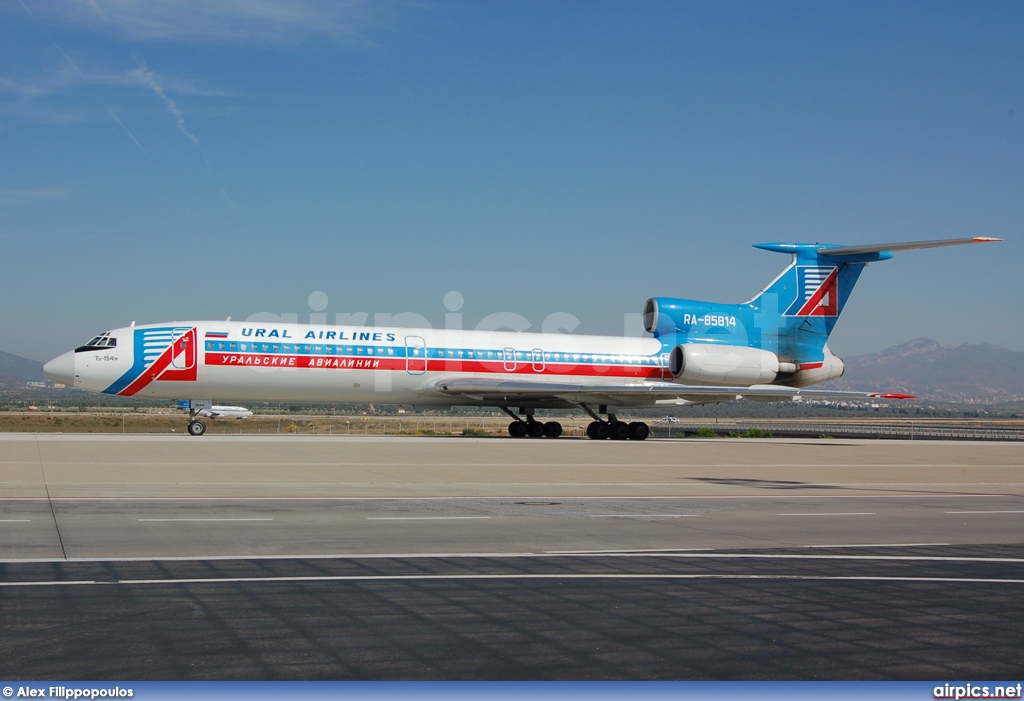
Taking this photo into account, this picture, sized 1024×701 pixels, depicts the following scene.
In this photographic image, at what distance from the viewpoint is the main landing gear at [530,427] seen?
40562 mm

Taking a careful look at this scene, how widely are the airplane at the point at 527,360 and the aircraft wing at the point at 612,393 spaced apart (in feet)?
0.28

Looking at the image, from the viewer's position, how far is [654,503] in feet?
53.8

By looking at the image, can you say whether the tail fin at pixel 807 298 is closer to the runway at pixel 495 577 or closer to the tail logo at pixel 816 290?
the tail logo at pixel 816 290

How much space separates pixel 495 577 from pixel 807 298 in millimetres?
35016

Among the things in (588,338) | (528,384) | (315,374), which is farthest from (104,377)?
(588,338)

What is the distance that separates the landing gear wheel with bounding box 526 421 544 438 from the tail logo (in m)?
12.2

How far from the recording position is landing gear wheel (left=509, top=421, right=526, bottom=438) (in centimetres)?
4044

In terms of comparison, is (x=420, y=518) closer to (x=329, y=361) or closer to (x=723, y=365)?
Result: (x=329, y=361)

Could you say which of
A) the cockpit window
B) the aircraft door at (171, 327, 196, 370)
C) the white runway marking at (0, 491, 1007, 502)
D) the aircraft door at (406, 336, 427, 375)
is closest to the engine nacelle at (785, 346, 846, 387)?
the aircraft door at (406, 336, 427, 375)

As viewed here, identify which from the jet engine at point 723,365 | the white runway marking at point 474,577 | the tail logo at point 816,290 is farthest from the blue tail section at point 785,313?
the white runway marking at point 474,577

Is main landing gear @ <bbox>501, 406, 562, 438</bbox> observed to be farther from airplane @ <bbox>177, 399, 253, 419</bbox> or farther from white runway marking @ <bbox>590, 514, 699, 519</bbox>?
airplane @ <bbox>177, 399, 253, 419</bbox>

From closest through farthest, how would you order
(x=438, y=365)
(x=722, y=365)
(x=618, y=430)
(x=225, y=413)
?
1. (x=438, y=365)
2. (x=722, y=365)
3. (x=618, y=430)
4. (x=225, y=413)

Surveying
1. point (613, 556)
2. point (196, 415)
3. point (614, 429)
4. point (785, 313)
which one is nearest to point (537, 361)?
point (614, 429)

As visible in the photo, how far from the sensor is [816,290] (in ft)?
135
